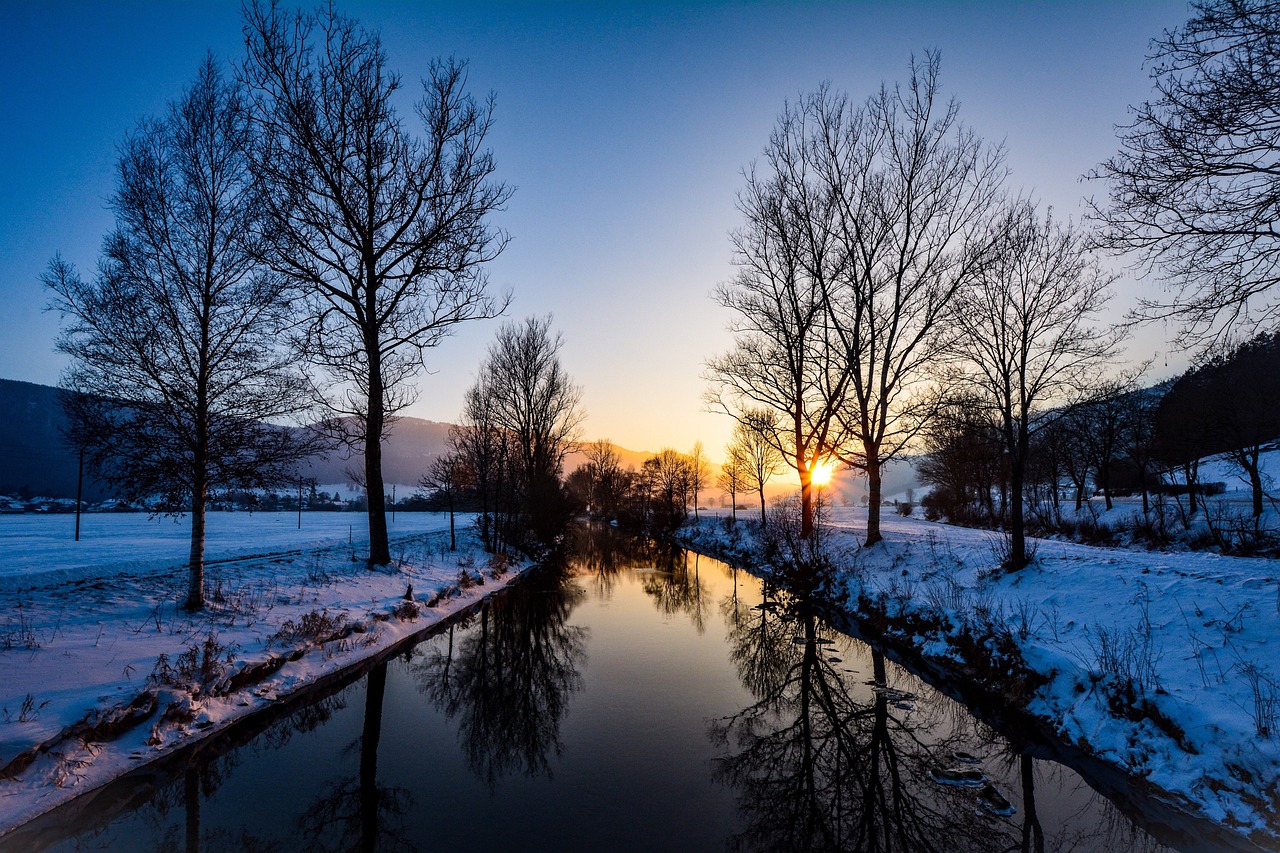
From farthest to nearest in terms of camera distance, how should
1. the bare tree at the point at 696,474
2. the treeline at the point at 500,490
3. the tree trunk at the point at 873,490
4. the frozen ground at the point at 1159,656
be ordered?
the bare tree at the point at 696,474
the treeline at the point at 500,490
the tree trunk at the point at 873,490
the frozen ground at the point at 1159,656

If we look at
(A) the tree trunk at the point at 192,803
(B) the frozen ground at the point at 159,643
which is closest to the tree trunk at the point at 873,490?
(B) the frozen ground at the point at 159,643

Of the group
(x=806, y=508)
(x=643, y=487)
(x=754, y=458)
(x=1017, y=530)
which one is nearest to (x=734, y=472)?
(x=754, y=458)

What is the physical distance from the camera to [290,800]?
5457 millimetres

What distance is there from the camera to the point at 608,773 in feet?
20.6

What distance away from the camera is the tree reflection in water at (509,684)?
689 centimetres

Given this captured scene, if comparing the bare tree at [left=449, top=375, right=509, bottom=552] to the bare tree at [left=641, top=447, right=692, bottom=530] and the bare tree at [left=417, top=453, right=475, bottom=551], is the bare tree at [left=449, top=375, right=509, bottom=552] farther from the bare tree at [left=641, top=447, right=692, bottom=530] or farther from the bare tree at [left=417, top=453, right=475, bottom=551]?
the bare tree at [left=641, top=447, right=692, bottom=530]

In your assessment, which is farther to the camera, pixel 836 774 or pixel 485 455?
pixel 485 455

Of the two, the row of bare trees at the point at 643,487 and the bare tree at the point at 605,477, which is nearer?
the row of bare trees at the point at 643,487

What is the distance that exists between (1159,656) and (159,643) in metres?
14.4

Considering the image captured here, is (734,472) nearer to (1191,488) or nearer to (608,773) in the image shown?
(1191,488)

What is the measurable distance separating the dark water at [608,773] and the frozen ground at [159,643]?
1.91ft

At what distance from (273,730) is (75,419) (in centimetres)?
729

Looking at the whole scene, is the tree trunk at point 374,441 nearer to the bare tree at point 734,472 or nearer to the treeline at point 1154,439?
the treeline at point 1154,439

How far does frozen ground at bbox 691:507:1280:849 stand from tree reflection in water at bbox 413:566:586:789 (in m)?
6.74
